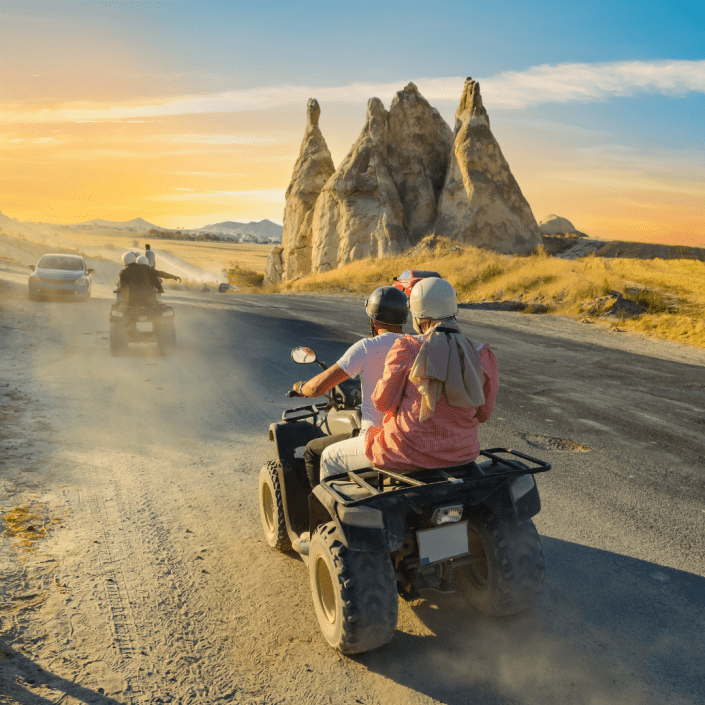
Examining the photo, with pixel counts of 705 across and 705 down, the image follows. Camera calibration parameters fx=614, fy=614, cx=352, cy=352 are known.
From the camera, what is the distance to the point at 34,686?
3.15 metres

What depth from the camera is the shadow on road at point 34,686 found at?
3064 mm

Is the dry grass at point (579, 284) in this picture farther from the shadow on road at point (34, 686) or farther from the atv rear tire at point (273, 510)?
the shadow on road at point (34, 686)

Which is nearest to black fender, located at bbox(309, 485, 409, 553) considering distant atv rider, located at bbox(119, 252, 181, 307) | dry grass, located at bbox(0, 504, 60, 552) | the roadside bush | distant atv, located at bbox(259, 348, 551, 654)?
distant atv, located at bbox(259, 348, 551, 654)

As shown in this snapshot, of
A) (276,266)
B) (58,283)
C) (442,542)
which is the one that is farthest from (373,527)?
(276,266)

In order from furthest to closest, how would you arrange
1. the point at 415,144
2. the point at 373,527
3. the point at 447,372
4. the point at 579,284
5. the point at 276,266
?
the point at 276,266, the point at 415,144, the point at 579,284, the point at 373,527, the point at 447,372

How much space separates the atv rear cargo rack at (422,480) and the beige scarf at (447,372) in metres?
0.37

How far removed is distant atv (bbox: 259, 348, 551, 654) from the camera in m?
3.22

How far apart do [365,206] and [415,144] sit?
6.01 metres

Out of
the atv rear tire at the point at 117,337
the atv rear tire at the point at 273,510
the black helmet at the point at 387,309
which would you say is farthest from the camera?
the atv rear tire at the point at 117,337

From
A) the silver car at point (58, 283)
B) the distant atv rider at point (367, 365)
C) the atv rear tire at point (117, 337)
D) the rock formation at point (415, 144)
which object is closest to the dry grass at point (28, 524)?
the distant atv rider at point (367, 365)

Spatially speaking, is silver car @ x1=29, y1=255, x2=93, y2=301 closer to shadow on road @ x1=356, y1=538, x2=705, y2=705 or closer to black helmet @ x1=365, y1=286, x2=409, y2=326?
black helmet @ x1=365, y1=286, x2=409, y2=326

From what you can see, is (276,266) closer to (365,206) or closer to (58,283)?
(365,206)

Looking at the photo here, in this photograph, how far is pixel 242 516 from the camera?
532 cm

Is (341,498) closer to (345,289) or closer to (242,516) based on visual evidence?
(242,516)
